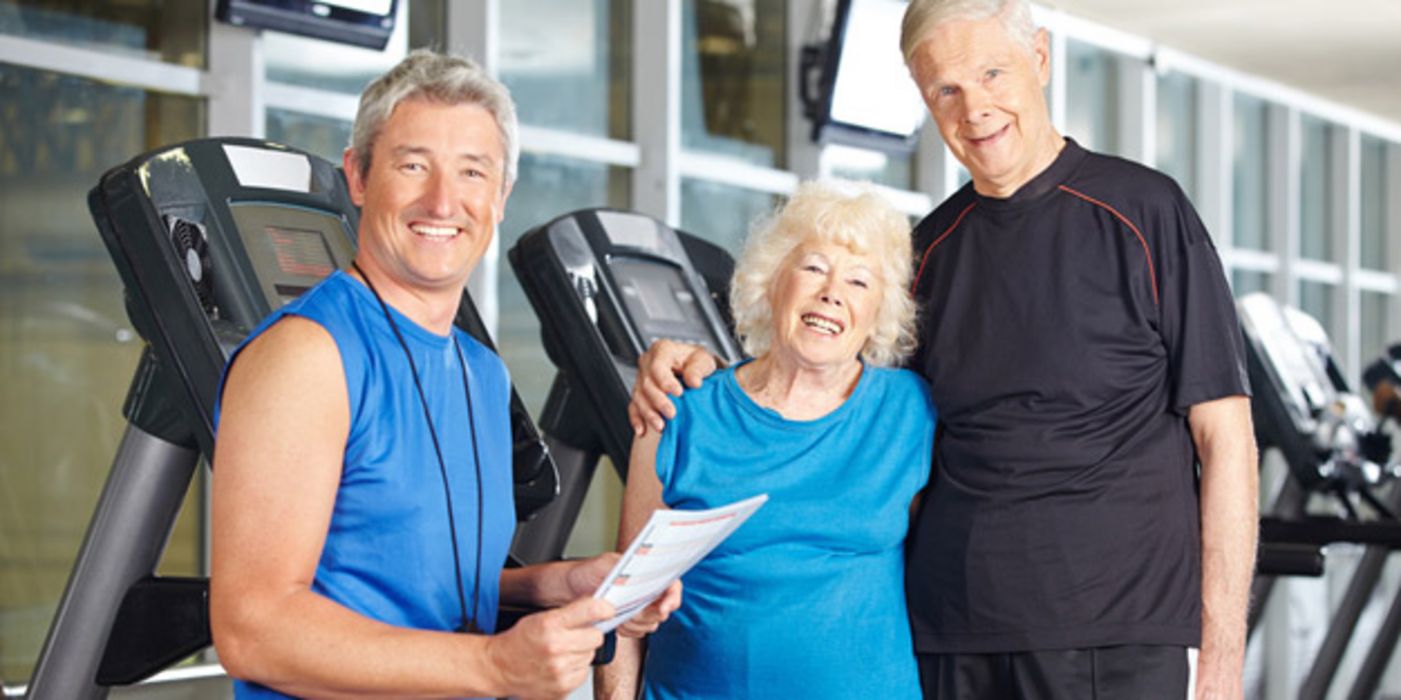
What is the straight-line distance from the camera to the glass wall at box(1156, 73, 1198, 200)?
826 centimetres

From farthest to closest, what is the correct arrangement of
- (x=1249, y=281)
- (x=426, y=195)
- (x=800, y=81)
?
(x=1249, y=281) → (x=800, y=81) → (x=426, y=195)

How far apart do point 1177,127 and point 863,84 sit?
135 inches

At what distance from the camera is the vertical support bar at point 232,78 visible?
12.5 feet

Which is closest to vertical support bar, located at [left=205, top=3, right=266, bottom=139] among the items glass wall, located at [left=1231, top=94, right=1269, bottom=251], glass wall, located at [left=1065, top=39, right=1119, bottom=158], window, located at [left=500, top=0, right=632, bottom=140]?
window, located at [left=500, top=0, right=632, bottom=140]

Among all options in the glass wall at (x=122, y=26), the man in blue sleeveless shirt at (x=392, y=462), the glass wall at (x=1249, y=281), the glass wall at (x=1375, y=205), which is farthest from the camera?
the glass wall at (x=1375, y=205)

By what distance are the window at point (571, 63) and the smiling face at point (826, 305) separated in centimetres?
293

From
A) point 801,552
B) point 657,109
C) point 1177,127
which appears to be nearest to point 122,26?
point 657,109

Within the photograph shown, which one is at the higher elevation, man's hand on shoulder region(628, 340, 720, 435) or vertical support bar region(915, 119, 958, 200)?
vertical support bar region(915, 119, 958, 200)

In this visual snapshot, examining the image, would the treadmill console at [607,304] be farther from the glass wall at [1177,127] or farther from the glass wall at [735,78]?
the glass wall at [1177,127]

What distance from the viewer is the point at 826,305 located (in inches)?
79.1

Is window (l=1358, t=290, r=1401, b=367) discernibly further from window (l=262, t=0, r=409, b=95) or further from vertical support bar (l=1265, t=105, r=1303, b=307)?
window (l=262, t=0, r=409, b=95)

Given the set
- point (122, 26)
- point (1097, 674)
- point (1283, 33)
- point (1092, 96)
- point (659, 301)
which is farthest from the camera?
point (1092, 96)

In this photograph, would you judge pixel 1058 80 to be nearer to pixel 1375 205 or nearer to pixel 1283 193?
pixel 1283 193

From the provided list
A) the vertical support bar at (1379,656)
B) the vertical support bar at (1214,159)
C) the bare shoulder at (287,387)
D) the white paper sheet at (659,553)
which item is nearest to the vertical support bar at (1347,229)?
the vertical support bar at (1214,159)
